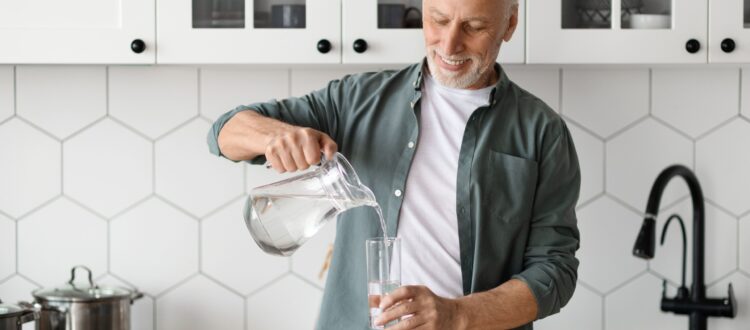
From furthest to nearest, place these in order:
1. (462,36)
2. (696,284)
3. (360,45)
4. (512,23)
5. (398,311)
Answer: (696,284) → (360,45) → (512,23) → (462,36) → (398,311)

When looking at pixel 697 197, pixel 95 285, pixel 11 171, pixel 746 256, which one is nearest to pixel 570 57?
pixel 697 197

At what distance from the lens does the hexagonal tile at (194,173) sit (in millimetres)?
2703

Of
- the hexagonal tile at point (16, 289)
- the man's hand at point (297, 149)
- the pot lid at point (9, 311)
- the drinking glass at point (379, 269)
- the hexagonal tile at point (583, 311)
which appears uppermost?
the man's hand at point (297, 149)

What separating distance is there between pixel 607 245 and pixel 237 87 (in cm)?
95

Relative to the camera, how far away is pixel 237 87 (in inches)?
106

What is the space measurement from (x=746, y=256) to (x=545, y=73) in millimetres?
642

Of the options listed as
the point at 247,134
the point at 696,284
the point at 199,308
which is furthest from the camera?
the point at 199,308

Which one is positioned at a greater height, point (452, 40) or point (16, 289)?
point (452, 40)

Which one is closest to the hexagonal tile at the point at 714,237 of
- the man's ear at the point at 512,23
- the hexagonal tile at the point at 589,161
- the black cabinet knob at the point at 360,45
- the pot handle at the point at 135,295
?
the hexagonal tile at the point at 589,161

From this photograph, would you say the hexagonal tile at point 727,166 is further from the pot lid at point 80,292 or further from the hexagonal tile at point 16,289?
the hexagonal tile at point 16,289

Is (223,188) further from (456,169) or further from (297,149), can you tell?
(297,149)

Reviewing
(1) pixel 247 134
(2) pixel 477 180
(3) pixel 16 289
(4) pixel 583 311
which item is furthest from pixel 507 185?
(3) pixel 16 289

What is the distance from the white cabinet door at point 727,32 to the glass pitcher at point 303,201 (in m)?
0.91

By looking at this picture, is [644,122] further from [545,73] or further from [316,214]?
[316,214]
